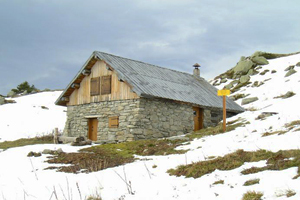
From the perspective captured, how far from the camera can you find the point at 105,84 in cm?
2041

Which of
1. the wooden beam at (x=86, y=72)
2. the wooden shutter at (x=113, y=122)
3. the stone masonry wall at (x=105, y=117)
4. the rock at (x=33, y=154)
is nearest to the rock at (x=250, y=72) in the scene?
the wooden beam at (x=86, y=72)

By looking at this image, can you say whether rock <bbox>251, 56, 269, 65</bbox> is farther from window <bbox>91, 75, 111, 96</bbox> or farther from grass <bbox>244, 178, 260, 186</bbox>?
grass <bbox>244, 178, 260, 186</bbox>

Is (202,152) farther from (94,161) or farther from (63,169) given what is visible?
(63,169)

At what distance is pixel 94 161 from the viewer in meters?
11.3

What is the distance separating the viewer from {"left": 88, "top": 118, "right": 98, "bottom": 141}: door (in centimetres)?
2105

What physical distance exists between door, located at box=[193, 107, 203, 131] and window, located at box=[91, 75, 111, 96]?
20.1 ft

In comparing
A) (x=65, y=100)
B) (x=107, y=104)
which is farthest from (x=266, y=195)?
(x=65, y=100)

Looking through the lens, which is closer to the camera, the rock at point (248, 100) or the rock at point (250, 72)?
the rock at point (248, 100)

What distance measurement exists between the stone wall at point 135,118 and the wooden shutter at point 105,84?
0.71 meters

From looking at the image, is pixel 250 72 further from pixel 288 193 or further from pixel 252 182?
pixel 288 193

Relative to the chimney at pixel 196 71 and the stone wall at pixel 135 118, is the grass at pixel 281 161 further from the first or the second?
the chimney at pixel 196 71

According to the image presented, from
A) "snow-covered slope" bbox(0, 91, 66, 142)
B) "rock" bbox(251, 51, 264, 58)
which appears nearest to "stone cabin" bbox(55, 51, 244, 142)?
"snow-covered slope" bbox(0, 91, 66, 142)

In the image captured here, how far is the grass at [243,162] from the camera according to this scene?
714 centimetres

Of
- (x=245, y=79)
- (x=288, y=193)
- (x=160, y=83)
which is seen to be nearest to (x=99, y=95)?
(x=160, y=83)
